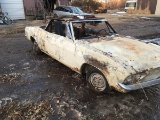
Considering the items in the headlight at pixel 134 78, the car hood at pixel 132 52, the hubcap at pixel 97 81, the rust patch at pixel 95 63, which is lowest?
the hubcap at pixel 97 81

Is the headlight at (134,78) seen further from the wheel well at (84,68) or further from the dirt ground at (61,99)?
the wheel well at (84,68)

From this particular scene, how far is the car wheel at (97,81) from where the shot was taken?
359 centimetres

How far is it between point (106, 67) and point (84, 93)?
0.88 m

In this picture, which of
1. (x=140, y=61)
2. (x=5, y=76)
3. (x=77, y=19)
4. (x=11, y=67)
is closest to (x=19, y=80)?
(x=5, y=76)

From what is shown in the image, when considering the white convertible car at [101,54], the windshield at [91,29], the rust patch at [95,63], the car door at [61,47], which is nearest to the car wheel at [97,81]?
the white convertible car at [101,54]

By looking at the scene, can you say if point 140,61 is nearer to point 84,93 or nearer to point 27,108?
point 84,93

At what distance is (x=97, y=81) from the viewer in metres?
3.76

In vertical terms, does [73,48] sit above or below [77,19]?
below

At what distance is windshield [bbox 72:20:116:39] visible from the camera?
457cm

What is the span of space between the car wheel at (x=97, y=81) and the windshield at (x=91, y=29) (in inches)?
42.6

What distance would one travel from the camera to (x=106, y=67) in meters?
3.36

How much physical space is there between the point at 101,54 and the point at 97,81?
60cm

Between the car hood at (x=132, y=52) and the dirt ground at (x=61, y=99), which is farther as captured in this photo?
the car hood at (x=132, y=52)

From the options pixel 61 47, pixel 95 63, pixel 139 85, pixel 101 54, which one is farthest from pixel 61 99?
pixel 139 85
